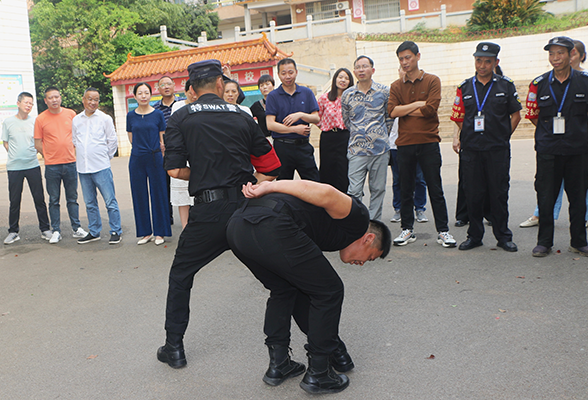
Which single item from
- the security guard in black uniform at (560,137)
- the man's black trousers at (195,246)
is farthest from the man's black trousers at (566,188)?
the man's black trousers at (195,246)

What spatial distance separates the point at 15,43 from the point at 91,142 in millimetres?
17817

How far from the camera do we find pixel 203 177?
3.58 m

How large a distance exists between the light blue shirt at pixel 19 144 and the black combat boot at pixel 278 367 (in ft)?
19.7

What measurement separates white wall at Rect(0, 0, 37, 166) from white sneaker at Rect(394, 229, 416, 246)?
1943cm

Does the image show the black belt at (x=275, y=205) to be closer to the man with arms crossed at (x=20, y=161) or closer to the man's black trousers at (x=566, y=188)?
the man's black trousers at (x=566, y=188)

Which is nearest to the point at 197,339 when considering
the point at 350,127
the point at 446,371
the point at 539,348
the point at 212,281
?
the point at 212,281

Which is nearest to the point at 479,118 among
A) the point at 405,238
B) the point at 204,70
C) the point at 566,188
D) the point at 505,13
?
the point at 566,188

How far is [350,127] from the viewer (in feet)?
22.2

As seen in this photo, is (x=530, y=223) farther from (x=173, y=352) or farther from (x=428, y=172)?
(x=173, y=352)

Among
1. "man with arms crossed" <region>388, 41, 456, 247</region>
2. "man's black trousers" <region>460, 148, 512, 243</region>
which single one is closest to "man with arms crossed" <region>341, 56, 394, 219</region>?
"man with arms crossed" <region>388, 41, 456, 247</region>

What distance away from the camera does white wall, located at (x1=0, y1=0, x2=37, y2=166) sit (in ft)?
71.0

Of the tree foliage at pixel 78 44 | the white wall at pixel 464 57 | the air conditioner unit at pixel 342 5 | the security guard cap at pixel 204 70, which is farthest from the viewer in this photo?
the air conditioner unit at pixel 342 5

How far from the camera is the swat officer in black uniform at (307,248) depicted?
289 cm

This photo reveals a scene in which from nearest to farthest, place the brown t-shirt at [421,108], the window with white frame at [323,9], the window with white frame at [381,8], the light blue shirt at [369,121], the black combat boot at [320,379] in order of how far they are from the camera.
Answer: the black combat boot at [320,379] < the brown t-shirt at [421,108] < the light blue shirt at [369,121] < the window with white frame at [381,8] < the window with white frame at [323,9]
